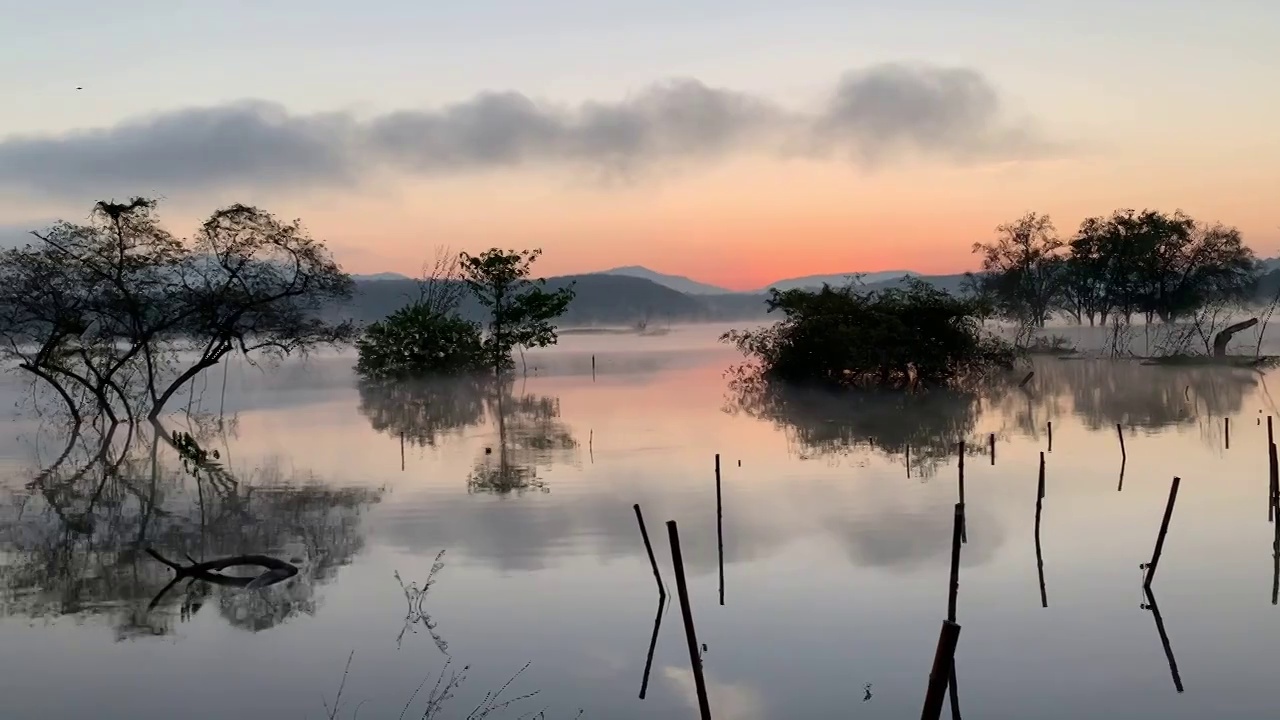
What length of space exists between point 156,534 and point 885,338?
2496 cm

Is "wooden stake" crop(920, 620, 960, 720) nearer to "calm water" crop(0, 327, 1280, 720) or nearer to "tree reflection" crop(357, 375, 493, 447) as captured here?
"calm water" crop(0, 327, 1280, 720)

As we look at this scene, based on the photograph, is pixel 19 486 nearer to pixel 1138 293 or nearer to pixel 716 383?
pixel 716 383

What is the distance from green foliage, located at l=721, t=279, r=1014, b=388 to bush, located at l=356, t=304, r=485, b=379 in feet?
52.5

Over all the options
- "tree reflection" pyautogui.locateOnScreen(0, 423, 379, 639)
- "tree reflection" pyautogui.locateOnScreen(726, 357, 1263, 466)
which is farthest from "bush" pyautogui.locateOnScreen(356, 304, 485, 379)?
"tree reflection" pyautogui.locateOnScreen(0, 423, 379, 639)

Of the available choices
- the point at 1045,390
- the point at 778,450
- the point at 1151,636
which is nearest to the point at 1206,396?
the point at 1045,390

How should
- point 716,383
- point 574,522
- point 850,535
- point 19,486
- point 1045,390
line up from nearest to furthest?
1. point 850,535
2. point 574,522
3. point 19,486
4. point 1045,390
5. point 716,383

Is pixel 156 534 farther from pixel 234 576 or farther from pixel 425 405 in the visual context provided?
pixel 425 405

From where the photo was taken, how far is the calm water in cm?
833

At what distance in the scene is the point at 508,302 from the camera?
160 feet

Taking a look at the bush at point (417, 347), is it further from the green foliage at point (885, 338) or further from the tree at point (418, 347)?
the green foliage at point (885, 338)

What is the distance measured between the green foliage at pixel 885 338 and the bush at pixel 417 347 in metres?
16.0

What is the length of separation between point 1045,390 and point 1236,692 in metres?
29.1

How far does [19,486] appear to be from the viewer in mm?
18969

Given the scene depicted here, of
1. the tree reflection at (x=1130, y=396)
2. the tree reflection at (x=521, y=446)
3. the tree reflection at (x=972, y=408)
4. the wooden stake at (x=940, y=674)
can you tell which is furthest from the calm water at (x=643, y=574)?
the wooden stake at (x=940, y=674)
